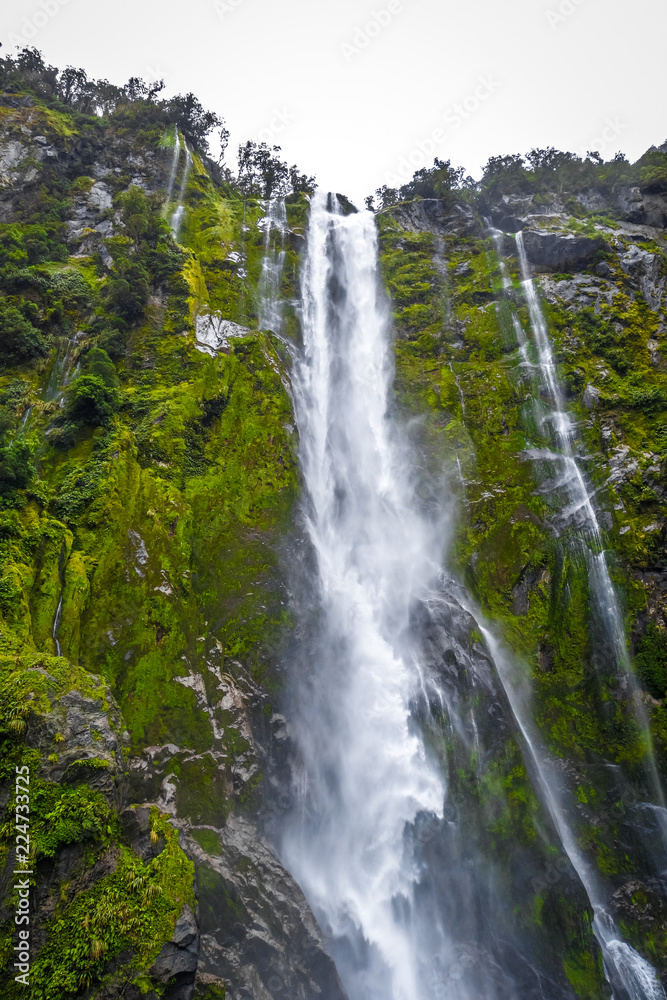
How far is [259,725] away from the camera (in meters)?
13.3

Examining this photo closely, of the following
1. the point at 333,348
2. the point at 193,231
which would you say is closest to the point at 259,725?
the point at 333,348

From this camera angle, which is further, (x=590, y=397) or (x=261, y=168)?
(x=261, y=168)

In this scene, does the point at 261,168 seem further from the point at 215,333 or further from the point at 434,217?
the point at 215,333

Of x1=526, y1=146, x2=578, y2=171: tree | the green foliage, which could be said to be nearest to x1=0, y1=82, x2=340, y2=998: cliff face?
the green foliage

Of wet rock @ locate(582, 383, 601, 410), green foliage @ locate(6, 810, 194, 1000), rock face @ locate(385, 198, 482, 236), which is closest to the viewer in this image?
green foliage @ locate(6, 810, 194, 1000)

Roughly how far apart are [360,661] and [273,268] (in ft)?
69.1

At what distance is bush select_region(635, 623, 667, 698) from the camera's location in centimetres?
1507

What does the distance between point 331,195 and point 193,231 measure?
12.1 meters

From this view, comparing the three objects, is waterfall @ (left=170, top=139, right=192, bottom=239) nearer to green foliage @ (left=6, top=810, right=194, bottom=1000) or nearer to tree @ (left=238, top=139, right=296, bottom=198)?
tree @ (left=238, top=139, right=296, bottom=198)

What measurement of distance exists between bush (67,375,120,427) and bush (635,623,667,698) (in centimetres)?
1822

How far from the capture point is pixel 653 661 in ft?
50.1

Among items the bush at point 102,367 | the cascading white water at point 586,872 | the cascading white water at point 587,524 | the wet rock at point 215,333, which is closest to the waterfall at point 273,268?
the wet rock at point 215,333

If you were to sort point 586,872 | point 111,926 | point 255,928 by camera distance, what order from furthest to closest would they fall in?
1. point 586,872
2. point 255,928
3. point 111,926

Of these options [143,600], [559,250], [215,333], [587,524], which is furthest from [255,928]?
[559,250]
